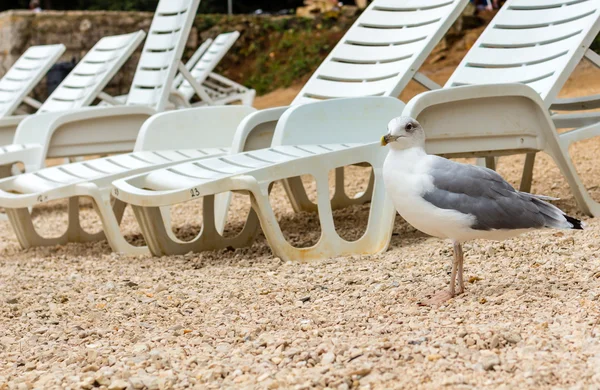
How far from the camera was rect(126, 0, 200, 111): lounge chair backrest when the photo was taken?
6.75 metres

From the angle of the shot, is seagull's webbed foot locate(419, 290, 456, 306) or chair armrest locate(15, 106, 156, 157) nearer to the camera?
seagull's webbed foot locate(419, 290, 456, 306)

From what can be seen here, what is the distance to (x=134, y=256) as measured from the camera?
14.2 feet

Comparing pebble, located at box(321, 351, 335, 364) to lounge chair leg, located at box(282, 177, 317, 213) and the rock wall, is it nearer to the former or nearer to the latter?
lounge chair leg, located at box(282, 177, 317, 213)

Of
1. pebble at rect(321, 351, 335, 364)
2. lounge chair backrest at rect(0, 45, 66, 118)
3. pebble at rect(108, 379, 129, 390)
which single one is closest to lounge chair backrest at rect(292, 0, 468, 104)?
pebble at rect(321, 351, 335, 364)

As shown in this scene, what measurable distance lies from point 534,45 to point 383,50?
95 cm

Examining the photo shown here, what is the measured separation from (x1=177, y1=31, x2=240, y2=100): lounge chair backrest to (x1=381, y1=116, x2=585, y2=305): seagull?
7639mm

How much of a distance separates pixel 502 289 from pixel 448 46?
10.0 metres

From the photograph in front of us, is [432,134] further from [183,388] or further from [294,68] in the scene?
[294,68]

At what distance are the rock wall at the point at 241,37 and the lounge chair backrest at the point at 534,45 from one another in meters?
7.23

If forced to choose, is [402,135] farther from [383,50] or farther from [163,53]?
[163,53]

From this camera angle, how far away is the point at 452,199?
2732 millimetres

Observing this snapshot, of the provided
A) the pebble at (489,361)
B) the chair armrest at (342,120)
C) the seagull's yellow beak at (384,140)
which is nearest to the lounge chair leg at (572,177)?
the chair armrest at (342,120)

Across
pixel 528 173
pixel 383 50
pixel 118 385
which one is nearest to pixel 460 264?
pixel 118 385

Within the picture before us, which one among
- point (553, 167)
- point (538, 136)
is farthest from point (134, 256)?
point (553, 167)
